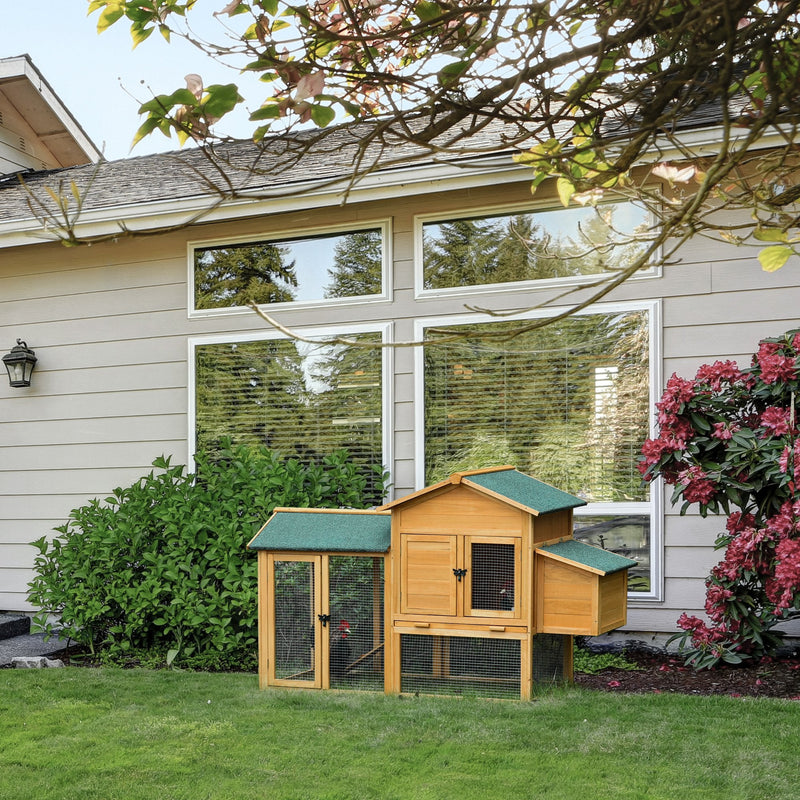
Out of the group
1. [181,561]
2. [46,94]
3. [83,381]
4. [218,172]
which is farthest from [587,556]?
[46,94]

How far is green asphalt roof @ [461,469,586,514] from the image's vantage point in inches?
190

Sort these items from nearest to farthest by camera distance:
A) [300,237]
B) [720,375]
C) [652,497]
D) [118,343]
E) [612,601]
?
[612,601], [720,375], [652,497], [300,237], [118,343]

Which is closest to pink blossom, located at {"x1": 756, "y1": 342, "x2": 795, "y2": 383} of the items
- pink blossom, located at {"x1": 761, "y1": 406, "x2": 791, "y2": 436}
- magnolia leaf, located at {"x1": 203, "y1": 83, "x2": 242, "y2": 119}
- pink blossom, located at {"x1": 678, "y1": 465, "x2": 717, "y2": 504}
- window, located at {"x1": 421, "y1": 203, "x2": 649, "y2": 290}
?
pink blossom, located at {"x1": 761, "y1": 406, "x2": 791, "y2": 436}

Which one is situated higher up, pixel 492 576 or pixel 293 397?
pixel 293 397

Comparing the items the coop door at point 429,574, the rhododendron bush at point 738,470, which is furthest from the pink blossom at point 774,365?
the coop door at point 429,574

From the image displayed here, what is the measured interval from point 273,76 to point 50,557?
4956mm

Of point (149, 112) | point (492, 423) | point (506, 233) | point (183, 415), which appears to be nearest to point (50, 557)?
point (183, 415)

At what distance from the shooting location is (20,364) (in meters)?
7.95

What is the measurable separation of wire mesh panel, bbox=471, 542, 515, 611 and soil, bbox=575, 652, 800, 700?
825 mm

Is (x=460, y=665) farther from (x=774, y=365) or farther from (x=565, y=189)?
(x=565, y=189)

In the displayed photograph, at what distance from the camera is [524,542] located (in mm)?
4750

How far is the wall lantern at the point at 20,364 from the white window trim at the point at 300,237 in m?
1.55

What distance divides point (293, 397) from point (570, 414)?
214cm

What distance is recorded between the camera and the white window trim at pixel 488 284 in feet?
21.0
